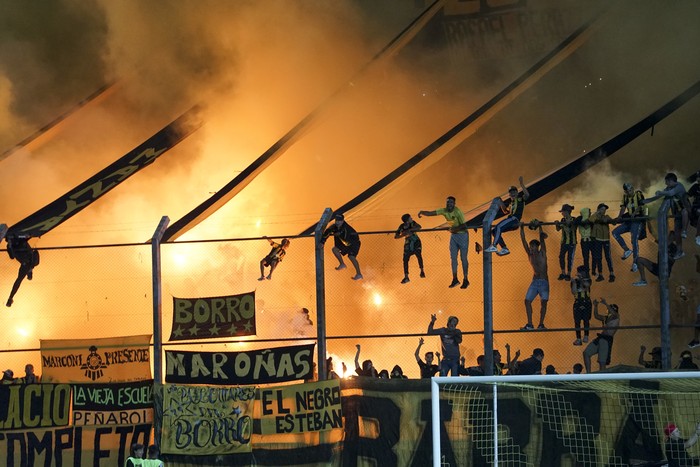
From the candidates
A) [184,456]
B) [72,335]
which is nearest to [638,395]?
[184,456]

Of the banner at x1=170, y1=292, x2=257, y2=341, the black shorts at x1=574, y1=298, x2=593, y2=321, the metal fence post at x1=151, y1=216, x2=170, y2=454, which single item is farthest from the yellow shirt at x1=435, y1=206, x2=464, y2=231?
the metal fence post at x1=151, y1=216, x2=170, y2=454

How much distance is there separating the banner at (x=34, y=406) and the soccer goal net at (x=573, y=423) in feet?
18.1

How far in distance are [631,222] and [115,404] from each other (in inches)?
307

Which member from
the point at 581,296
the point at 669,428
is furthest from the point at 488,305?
the point at 669,428

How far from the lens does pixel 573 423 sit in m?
13.6

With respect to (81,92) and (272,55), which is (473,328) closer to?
(272,55)

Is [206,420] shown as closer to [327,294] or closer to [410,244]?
[410,244]

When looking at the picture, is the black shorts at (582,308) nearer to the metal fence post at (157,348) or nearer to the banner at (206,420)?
the banner at (206,420)

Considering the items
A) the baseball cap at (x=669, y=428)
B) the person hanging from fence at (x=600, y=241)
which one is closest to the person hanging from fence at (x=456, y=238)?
the person hanging from fence at (x=600, y=241)

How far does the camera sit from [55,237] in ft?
83.3

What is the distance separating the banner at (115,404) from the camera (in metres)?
14.6

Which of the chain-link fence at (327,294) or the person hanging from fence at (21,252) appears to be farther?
the chain-link fence at (327,294)

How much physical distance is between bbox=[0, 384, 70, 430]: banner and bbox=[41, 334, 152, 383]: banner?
0.18 m

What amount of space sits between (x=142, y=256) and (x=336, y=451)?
12297 mm
